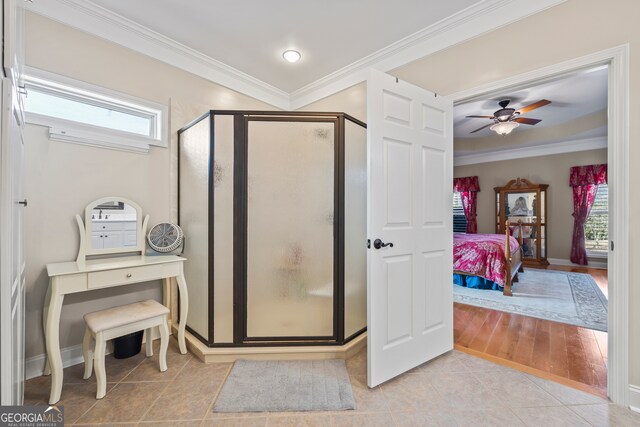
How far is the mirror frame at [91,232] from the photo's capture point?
2.15 m

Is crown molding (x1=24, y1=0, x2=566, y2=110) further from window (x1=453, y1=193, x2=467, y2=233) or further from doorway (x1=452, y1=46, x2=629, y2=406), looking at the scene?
window (x1=453, y1=193, x2=467, y2=233)

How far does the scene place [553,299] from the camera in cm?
370

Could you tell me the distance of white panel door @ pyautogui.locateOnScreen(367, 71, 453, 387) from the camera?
1873 millimetres

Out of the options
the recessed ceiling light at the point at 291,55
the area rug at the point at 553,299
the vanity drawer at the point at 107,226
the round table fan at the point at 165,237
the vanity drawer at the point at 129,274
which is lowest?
the area rug at the point at 553,299

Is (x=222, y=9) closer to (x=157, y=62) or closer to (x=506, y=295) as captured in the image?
(x=157, y=62)

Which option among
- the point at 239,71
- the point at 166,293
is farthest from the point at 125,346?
the point at 239,71

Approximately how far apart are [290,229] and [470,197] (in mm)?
6253

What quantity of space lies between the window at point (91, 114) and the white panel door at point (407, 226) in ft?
6.66

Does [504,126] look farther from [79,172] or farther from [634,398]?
[79,172]

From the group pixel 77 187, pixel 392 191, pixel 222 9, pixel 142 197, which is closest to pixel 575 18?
pixel 392 191

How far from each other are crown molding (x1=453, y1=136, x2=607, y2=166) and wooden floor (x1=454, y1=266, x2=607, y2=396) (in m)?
4.66

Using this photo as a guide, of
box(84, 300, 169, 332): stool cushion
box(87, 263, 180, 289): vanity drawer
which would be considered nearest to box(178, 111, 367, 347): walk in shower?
box(87, 263, 180, 289): vanity drawer

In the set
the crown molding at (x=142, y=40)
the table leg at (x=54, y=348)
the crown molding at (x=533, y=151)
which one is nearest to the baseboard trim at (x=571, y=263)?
the crown molding at (x=533, y=151)

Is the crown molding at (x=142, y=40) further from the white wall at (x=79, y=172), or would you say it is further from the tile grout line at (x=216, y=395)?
the tile grout line at (x=216, y=395)
